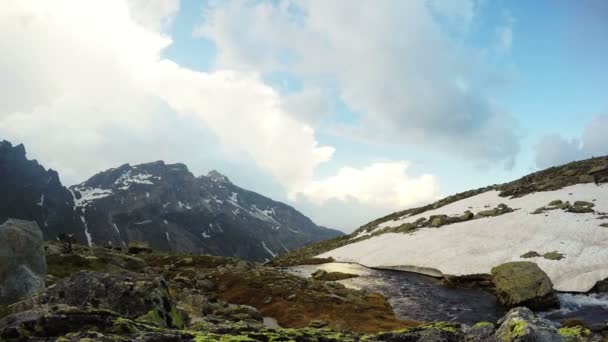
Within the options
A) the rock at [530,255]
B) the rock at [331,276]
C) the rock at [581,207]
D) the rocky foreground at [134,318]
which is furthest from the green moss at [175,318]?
the rock at [581,207]

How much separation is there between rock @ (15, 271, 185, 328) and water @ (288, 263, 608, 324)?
93.9ft

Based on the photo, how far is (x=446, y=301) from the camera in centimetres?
4116

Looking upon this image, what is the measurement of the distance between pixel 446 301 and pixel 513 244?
1676cm

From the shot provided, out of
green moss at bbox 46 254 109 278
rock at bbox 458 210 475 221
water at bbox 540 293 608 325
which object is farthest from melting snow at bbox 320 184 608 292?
green moss at bbox 46 254 109 278

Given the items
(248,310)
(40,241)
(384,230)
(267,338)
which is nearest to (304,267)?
(384,230)

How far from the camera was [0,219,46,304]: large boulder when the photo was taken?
22031mm

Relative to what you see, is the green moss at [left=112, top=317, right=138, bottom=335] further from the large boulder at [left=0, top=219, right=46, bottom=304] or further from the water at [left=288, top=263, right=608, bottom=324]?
the water at [left=288, top=263, right=608, bottom=324]

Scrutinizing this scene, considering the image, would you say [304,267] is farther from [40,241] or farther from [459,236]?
[40,241]

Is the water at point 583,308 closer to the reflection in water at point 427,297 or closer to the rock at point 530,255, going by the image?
the reflection in water at point 427,297

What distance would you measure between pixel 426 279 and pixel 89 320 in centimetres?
4921

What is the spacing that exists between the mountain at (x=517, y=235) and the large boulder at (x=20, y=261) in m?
42.1

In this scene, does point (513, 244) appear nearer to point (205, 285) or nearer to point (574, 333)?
point (205, 285)

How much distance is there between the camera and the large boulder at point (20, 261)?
22031 millimetres

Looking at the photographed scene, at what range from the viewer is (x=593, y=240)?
4678cm
